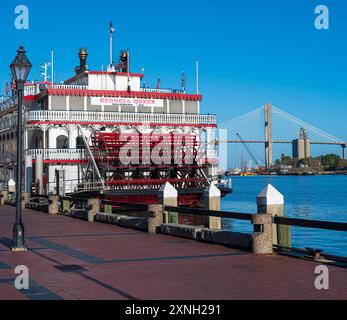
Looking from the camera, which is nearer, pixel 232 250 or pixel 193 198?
pixel 232 250

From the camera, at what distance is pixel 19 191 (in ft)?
40.5

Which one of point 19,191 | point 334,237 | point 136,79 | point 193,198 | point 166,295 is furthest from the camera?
point 136,79

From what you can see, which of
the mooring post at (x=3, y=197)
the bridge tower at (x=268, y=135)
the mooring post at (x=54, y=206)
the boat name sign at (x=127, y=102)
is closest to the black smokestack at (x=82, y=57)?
the boat name sign at (x=127, y=102)

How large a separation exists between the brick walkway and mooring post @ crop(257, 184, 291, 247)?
97 centimetres

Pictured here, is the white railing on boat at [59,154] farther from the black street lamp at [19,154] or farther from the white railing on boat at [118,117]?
the black street lamp at [19,154]

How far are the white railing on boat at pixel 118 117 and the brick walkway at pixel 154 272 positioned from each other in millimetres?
22154

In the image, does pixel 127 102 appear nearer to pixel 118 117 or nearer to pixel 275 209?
pixel 118 117

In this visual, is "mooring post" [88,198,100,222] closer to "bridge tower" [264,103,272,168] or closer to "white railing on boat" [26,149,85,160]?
"white railing on boat" [26,149,85,160]

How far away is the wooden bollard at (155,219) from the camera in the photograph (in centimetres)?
1522

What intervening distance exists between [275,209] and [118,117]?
26219 millimetres

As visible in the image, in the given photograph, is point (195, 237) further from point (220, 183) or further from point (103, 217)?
point (220, 183)

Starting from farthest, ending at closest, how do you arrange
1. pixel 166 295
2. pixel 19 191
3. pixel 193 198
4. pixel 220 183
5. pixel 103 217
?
pixel 220 183 → pixel 193 198 → pixel 103 217 → pixel 19 191 → pixel 166 295

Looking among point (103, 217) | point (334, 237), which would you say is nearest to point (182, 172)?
point (334, 237)
